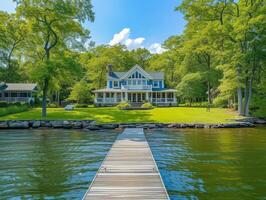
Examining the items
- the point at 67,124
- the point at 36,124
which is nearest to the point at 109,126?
the point at 67,124

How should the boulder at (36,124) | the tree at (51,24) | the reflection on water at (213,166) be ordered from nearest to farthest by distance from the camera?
1. the reflection on water at (213,166)
2. the boulder at (36,124)
3. the tree at (51,24)

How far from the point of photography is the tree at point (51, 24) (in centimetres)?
3158

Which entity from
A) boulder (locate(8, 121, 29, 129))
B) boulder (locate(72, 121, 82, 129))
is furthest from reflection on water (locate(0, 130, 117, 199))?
boulder (locate(8, 121, 29, 129))

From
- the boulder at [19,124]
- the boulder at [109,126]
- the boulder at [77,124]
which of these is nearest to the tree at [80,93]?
the boulder at [19,124]

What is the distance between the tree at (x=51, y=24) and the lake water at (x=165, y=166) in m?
13.8

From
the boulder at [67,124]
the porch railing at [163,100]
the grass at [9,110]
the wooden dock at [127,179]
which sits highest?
the porch railing at [163,100]

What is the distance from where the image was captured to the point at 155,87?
52406 millimetres

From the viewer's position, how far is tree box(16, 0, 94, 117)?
1243 inches

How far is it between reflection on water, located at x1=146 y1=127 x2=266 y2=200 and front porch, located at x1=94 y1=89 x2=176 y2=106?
1184 inches

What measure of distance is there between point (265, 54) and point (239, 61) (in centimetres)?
248

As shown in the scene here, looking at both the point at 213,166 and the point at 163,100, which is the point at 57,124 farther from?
the point at 163,100

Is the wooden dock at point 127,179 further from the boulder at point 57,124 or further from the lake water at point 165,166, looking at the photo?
the boulder at point 57,124

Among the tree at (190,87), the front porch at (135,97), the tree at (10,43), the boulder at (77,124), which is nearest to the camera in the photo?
the boulder at (77,124)

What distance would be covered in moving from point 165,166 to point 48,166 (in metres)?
4.68
